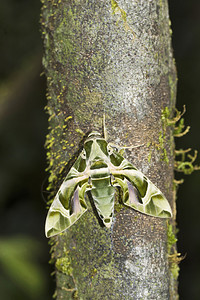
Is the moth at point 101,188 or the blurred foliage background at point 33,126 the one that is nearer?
the moth at point 101,188

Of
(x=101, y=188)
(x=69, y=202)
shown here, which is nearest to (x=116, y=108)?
(x=101, y=188)

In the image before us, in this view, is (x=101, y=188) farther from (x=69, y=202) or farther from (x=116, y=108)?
(x=116, y=108)

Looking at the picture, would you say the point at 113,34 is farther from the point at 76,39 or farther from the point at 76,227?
the point at 76,227

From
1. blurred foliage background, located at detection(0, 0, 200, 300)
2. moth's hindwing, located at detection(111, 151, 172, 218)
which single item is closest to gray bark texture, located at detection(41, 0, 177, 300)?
moth's hindwing, located at detection(111, 151, 172, 218)

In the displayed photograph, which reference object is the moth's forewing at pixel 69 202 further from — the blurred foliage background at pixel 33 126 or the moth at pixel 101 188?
the blurred foliage background at pixel 33 126

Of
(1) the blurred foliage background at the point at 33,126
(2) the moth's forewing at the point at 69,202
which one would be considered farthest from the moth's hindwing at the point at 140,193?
(1) the blurred foliage background at the point at 33,126

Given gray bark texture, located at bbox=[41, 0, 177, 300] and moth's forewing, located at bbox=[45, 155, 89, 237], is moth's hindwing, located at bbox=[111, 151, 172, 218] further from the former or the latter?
moth's forewing, located at bbox=[45, 155, 89, 237]

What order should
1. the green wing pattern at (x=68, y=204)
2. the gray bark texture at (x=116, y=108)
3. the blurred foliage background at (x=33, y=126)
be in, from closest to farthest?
the gray bark texture at (x=116, y=108) < the green wing pattern at (x=68, y=204) < the blurred foliage background at (x=33, y=126)
